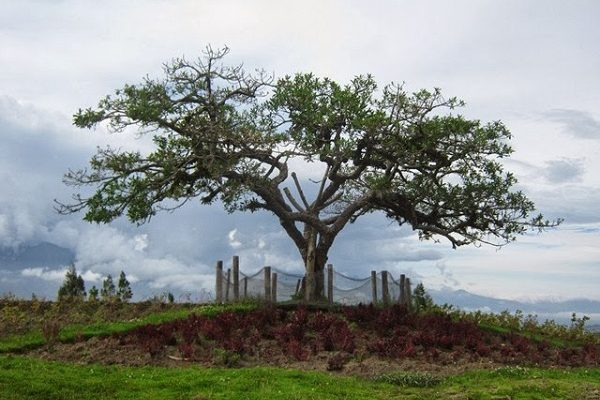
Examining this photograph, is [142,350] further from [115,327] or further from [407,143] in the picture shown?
[407,143]

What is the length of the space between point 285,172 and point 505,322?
1106 cm

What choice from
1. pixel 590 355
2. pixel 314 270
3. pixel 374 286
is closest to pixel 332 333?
pixel 314 270

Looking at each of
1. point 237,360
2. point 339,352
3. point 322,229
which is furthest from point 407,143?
point 237,360

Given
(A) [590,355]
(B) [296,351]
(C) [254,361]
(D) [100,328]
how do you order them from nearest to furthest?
(C) [254,361]
(B) [296,351]
(A) [590,355]
(D) [100,328]

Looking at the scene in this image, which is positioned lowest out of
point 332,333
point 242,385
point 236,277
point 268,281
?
point 242,385

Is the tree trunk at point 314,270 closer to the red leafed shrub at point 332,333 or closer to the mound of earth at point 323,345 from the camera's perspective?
the mound of earth at point 323,345

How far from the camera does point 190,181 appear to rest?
86.1 feet

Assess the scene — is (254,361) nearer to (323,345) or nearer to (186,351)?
(186,351)

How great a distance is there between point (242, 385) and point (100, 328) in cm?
901

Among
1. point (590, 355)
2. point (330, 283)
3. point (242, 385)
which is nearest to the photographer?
point (242, 385)

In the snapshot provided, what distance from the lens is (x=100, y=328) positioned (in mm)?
21406

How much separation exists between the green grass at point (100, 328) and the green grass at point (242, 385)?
267cm

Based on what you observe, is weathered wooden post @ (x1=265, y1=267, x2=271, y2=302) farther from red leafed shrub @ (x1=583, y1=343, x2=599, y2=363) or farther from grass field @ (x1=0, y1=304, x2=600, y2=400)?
red leafed shrub @ (x1=583, y1=343, x2=599, y2=363)

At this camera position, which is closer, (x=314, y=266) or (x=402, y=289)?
(x=314, y=266)
